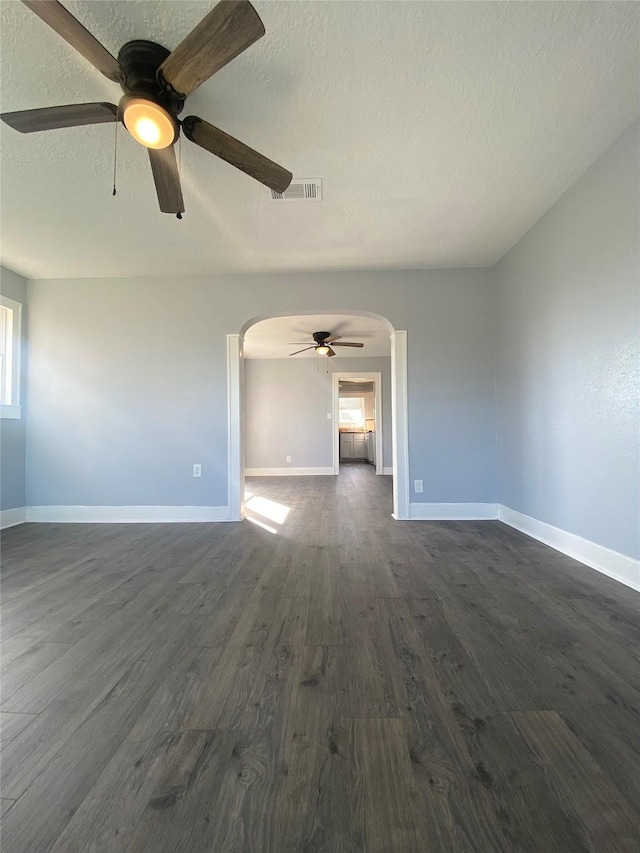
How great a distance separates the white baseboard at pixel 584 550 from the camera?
1924 mm

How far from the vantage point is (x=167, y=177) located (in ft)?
5.79

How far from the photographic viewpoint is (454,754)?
A: 3.01ft

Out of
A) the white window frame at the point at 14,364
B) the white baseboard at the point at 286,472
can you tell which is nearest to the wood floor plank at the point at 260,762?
the white window frame at the point at 14,364

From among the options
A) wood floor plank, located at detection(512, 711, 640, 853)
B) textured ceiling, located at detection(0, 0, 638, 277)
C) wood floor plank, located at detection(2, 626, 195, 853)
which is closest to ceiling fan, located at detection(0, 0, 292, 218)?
textured ceiling, located at detection(0, 0, 638, 277)

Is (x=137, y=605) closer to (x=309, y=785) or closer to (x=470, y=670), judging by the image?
(x=309, y=785)

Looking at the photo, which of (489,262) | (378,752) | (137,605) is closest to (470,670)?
(378,752)

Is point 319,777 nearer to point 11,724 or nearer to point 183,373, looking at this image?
point 11,724

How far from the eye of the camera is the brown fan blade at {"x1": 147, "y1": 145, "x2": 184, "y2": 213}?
165cm

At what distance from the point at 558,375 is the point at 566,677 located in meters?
1.95

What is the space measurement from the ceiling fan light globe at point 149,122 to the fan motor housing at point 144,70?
4 centimetres

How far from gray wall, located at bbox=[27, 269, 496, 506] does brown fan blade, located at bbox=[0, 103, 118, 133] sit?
2102 mm

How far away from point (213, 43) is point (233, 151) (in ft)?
1.47

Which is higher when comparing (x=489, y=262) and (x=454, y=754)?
(x=489, y=262)

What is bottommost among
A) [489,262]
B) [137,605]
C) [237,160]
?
[137,605]
